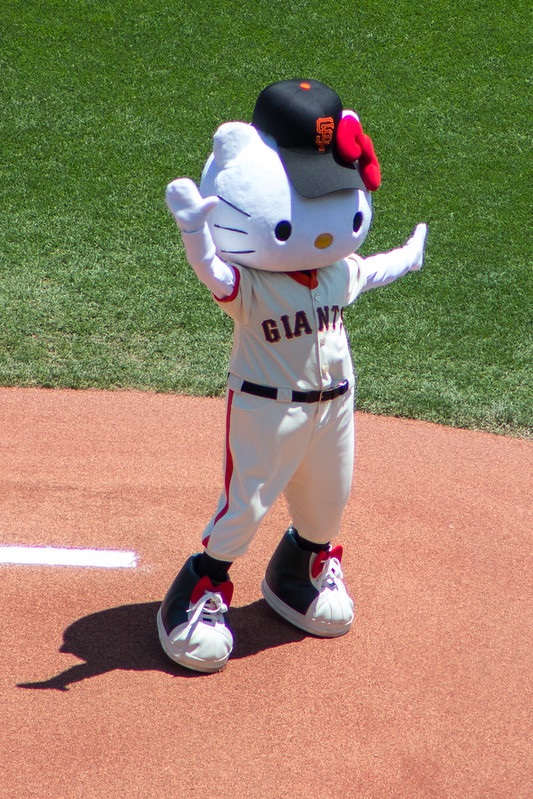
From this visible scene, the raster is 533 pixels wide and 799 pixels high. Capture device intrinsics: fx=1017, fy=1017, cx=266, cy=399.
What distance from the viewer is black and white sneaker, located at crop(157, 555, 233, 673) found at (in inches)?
145

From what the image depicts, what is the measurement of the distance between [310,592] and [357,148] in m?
1.69

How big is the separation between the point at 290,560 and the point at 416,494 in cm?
114

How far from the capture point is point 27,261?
724cm

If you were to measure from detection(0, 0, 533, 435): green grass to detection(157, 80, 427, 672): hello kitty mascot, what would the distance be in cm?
224

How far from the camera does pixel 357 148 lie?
3.45 meters

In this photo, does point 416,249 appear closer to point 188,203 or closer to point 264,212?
point 264,212

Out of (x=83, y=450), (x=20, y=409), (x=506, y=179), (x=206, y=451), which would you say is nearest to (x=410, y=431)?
(x=206, y=451)

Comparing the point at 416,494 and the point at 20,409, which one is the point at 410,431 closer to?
the point at 416,494

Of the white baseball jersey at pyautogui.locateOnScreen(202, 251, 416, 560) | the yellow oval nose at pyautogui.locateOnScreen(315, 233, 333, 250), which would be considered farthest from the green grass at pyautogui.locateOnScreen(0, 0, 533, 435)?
the yellow oval nose at pyautogui.locateOnScreen(315, 233, 333, 250)

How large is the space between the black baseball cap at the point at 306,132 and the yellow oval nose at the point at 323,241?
139 mm

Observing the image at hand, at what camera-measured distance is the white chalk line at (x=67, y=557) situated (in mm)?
4289

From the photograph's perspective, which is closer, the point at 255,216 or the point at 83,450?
the point at 255,216

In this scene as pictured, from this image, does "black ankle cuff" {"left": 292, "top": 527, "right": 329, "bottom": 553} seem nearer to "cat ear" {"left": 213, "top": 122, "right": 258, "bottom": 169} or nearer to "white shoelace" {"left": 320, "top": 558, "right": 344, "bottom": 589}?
"white shoelace" {"left": 320, "top": 558, "right": 344, "bottom": 589}

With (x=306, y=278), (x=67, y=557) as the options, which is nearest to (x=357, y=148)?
(x=306, y=278)
